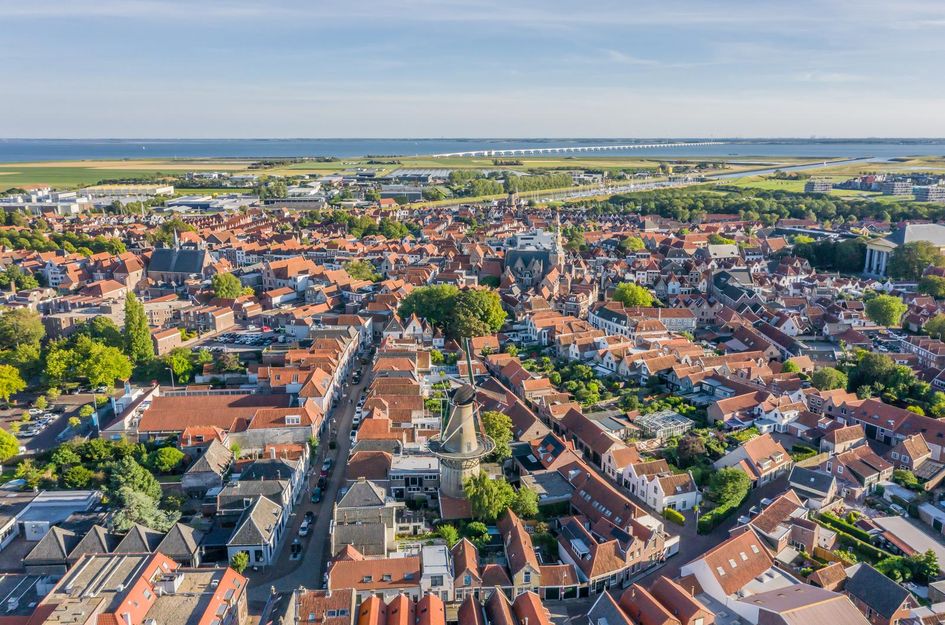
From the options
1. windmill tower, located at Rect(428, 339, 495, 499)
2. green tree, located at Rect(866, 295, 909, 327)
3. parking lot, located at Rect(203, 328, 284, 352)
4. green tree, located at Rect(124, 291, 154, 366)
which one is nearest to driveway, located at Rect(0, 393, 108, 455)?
green tree, located at Rect(124, 291, 154, 366)

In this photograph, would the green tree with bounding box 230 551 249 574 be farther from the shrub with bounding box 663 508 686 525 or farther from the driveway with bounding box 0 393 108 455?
the shrub with bounding box 663 508 686 525

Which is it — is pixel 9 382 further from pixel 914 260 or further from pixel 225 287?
pixel 914 260

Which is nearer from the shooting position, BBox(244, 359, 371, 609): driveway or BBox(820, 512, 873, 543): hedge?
BBox(244, 359, 371, 609): driveway

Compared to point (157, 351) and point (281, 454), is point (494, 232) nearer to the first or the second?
point (157, 351)

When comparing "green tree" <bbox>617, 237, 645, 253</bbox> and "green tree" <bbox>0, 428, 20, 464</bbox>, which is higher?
"green tree" <bbox>617, 237, 645, 253</bbox>

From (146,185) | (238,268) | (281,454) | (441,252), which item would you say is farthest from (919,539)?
(146,185)
